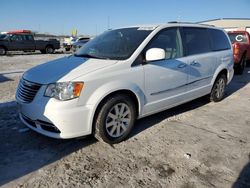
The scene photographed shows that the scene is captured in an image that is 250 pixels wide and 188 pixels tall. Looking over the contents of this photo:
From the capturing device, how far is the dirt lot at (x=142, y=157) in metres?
3.02

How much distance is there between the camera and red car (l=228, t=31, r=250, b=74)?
10.2 meters

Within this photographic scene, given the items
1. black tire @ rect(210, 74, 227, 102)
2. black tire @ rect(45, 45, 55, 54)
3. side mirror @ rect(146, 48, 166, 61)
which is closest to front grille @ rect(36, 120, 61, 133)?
side mirror @ rect(146, 48, 166, 61)

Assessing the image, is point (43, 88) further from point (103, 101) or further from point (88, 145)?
point (88, 145)

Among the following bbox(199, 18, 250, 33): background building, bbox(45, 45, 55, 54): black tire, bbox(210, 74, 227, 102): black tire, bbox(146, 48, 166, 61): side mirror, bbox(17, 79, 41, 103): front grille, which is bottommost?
bbox(45, 45, 55, 54): black tire

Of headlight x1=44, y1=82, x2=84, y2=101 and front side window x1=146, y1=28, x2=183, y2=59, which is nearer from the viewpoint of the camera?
headlight x1=44, y1=82, x2=84, y2=101

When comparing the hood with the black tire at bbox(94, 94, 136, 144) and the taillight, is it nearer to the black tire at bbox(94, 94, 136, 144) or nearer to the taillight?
the black tire at bbox(94, 94, 136, 144)

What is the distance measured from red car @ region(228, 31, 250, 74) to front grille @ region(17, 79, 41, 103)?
28.1 ft

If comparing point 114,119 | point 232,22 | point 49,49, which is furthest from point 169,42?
point 232,22

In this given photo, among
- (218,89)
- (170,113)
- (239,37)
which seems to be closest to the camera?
(170,113)

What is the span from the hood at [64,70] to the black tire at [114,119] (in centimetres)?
51

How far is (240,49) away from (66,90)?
8946 mm

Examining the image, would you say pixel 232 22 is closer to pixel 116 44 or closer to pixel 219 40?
pixel 219 40

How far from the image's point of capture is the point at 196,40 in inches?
207

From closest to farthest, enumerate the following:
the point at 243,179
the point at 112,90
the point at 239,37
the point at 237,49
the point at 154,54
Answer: the point at 243,179 < the point at 112,90 < the point at 154,54 < the point at 237,49 < the point at 239,37
